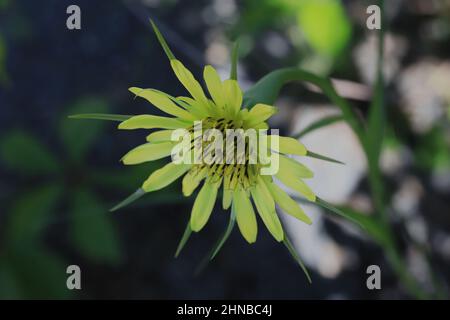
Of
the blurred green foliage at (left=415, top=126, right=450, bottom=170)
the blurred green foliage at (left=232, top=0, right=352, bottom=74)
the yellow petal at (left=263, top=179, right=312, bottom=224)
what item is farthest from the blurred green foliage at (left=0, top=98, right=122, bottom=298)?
the blurred green foliage at (left=415, top=126, right=450, bottom=170)

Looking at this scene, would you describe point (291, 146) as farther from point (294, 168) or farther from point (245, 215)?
point (245, 215)

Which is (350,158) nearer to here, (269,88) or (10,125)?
(269,88)

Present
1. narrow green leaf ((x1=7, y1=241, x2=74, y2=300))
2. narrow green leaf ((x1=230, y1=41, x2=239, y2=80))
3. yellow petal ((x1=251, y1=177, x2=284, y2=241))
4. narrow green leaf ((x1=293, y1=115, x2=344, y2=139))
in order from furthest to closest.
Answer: narrow green leaf ((x1=7, y1=241, x2=74, y2=300)) < narrow green leaf ((x1=293, y1=115, x2=344, y2=139)) < yellow petal ((x1=251, y1=177, x2=284, y2=241)) < narrow green leaf ((x1=230, y1=41, x2=239, y2=80))

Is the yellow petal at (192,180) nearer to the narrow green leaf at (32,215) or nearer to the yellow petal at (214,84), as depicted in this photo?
the yellow petal at (214,84)

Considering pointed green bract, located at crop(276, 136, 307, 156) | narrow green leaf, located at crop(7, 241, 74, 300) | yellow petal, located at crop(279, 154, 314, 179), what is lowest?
narrow green leaf, located at crop(7, 241, 74, 300)

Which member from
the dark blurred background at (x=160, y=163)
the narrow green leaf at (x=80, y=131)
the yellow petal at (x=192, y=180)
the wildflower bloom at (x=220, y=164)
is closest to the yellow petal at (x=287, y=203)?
the wildflower bloom at (x=220, y=164)

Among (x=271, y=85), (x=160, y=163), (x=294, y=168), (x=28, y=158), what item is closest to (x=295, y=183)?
(x=294, y=168)

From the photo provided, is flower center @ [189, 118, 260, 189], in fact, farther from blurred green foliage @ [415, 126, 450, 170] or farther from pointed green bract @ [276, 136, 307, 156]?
blurred green foliage @ [415, 126, 450, 170]
